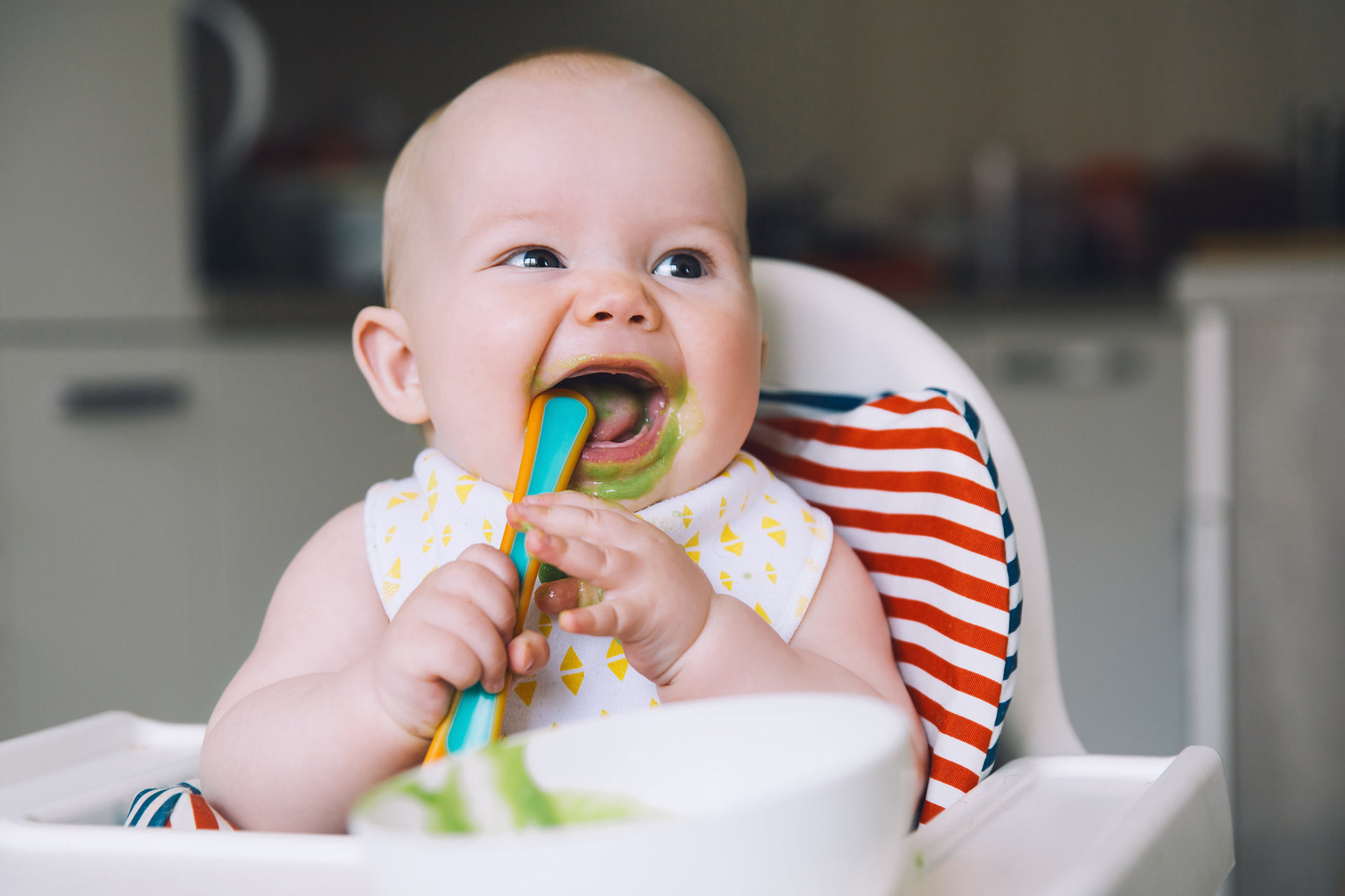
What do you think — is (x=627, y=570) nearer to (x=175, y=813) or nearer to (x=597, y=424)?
(x=597, y=424)

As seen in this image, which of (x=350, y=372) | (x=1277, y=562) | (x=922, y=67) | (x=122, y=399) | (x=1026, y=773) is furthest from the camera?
(x=922, y=67)

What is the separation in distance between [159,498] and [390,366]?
1.42 meters

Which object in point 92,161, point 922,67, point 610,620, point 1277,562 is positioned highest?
point 922,67

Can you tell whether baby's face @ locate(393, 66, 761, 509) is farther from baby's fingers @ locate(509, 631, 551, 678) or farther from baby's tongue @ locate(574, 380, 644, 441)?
baby's fingers @ locate(509, 631, 551, 678)

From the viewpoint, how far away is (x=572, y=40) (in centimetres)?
308

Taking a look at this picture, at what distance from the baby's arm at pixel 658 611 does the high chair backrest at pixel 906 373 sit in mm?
134

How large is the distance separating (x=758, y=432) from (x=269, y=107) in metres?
1.93

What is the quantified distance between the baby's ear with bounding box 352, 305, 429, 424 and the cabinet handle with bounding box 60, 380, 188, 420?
1.37 m

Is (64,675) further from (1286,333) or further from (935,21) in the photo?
(935,21)

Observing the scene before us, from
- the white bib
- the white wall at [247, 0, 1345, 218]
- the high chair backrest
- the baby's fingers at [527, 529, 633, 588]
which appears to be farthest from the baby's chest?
the white wall at [247, 0, 1345, 218]

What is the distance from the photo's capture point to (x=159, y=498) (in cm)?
199

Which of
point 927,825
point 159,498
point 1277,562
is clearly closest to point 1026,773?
point 927,825

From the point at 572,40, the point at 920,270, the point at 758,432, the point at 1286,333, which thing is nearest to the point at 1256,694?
the point at 1286,333

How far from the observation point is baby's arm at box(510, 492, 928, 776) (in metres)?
0.51
